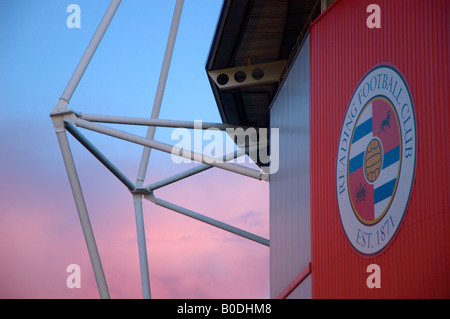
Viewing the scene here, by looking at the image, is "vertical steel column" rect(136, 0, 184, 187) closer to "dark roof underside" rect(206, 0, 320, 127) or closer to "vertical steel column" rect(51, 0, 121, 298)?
"dark roof underside" rect(206, 0, 320, 127)

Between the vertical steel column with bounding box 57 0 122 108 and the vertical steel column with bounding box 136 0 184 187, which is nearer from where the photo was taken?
the vertical steel column with bounding box 57 0 122 108

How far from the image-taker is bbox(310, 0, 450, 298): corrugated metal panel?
10.4m

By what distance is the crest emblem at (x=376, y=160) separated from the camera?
1166 cm

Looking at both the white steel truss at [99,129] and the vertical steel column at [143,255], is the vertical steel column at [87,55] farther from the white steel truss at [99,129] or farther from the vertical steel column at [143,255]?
the vertical steel column at [143,255]

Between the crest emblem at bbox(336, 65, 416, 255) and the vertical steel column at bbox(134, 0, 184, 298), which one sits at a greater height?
the vertical steel column at bbox(134, 0, 184, 298)

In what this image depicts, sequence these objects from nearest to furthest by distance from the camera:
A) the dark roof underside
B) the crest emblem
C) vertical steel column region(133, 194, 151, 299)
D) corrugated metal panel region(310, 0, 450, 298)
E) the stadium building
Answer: corrugated metal panel region(310, 0, 450, 298), the stadium building, the crest emblem, the dark roof underside, vertical steel column region(133, 194, 151, 299)

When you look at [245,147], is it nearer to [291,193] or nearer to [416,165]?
[291,193]

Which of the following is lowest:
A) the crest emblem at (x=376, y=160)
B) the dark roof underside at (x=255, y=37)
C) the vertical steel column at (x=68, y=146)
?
the crest emblem at (x=376, y=160)

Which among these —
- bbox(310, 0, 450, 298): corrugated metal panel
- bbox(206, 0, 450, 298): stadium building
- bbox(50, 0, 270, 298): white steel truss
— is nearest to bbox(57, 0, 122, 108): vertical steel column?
bbox(50, 0, 270, 298): white steel truss

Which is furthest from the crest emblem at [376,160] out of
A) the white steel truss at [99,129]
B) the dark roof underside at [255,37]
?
the white steel truss at [99,129]

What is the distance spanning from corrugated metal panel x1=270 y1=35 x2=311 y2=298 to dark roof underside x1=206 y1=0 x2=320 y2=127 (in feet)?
5.30

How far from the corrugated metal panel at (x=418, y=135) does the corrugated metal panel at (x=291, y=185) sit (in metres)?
1.20

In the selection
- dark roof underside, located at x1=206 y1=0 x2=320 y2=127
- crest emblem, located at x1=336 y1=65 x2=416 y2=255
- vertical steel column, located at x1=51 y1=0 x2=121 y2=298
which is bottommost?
crest emblem, located at x1=336 y1=65 x2=416 y2=255
